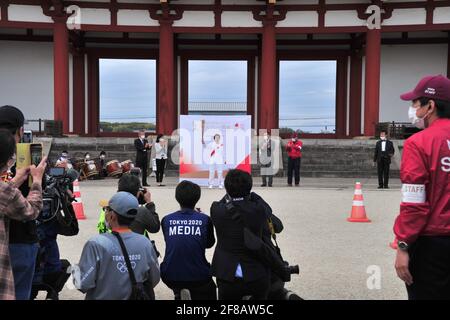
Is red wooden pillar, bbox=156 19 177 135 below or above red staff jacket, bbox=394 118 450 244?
above

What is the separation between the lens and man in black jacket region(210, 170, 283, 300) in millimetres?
3293

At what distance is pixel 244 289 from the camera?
3316 mm

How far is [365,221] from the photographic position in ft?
27.1

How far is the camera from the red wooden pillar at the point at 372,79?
1838 cm

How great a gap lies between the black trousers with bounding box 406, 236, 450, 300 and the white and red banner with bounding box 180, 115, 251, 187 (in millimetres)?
11755

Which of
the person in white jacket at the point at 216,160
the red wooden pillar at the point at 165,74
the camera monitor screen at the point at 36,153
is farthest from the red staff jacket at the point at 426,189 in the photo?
the red wooden pillar at the point at 165,74

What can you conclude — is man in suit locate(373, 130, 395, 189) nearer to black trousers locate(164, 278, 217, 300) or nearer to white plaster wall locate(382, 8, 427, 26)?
white plaster wall locate(382, 8, 427, 26)

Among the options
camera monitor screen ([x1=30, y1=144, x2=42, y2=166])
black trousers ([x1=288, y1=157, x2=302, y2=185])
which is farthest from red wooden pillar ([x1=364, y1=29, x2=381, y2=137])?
camera monitor screen ([x1=30, y1=144, x2=42, y2=166])

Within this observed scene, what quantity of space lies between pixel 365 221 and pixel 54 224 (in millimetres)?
5913

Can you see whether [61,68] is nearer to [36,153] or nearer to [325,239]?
[325,239]

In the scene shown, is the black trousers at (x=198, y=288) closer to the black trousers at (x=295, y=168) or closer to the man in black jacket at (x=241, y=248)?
the man in black jacket at (x=241, y=248)

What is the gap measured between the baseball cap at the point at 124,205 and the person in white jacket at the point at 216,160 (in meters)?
11.1

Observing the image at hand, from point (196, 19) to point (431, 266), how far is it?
17589mm
